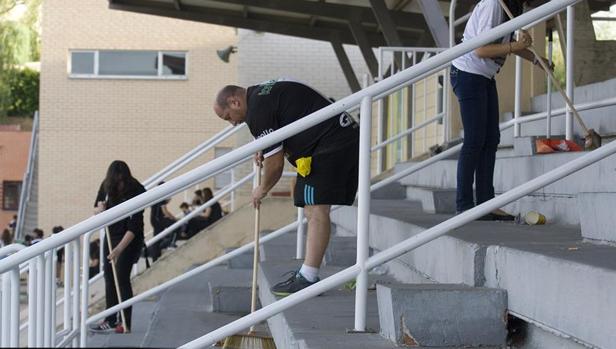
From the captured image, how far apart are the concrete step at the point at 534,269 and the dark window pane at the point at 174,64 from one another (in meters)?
20.8

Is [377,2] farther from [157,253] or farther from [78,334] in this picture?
[78,334]

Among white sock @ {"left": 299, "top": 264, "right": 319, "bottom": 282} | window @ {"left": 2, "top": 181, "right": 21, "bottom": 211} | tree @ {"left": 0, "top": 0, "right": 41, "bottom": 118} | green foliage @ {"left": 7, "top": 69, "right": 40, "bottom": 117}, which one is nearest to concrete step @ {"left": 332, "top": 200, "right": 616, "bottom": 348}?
white sock @ {"left": 299, "top": 264, "right": 319, "bottom": 282}

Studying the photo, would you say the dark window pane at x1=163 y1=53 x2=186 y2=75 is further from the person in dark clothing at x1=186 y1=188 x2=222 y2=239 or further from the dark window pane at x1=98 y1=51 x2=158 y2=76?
the person in dark clothing at x1=186 y1=188 x2=222 y2=239

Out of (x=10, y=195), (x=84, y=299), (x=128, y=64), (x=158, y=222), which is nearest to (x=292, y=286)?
(x=84, y=299)

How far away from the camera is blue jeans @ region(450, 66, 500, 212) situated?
554 centimetres

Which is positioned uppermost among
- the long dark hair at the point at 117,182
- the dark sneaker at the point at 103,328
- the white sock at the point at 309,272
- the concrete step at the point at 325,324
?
the long dark hair at the point at 117,182

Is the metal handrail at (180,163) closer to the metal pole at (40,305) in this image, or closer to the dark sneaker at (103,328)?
the dark sneaker at (103,328)

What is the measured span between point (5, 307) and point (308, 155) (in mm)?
1864

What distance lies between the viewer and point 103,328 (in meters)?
9.02

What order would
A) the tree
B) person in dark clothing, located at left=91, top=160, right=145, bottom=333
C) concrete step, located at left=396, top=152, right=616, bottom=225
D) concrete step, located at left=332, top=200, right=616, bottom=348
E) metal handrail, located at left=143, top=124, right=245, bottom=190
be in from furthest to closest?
1. the tree
2. metal handrail, located at left=143, top=124, right=245, bottom=190
3. person in dark clothing, located at left=91, top=160, right=145, bottom=333
4. concrete step, located at left=396, top=152, right=616, bottom=225
5. concrete step, located at left=332, top=200, right=616, bottom=348

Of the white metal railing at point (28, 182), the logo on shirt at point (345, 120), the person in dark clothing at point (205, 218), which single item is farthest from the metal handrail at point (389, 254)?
the white metal railing at point (28, 182)

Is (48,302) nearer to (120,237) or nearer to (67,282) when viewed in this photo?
(67,282)

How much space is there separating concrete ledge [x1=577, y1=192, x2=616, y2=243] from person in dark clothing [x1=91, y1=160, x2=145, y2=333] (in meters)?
5.38

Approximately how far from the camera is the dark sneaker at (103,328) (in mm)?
8922
